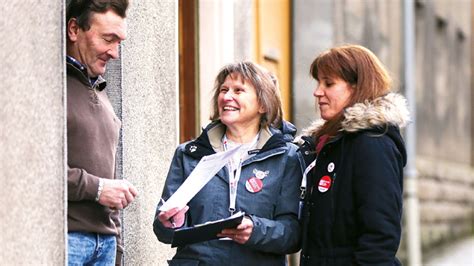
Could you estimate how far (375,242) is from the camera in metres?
5.16

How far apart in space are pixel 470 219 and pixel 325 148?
81.2 ft

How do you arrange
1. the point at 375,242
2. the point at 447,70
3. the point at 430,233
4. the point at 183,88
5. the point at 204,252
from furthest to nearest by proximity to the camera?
the point at 447,70 → the point at 430,233 → the point at 183,88 → the point at 204,252 → the point at 375,242

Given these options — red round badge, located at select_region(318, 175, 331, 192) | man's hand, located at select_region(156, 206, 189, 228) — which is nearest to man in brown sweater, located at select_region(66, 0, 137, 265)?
man's hand, located at select_region(156, 206, 189, 228)

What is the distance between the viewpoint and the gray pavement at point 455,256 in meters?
21.6

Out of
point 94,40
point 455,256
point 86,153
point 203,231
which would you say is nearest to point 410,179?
point 455,256

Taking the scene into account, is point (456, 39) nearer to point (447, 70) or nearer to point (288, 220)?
point (447, 70)

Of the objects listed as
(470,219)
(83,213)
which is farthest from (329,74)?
(470,219)

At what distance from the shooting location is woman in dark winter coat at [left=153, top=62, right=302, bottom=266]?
18.0ft

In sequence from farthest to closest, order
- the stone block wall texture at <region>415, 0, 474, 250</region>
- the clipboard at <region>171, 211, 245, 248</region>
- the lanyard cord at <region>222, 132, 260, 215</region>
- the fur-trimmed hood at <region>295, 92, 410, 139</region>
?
the stone block wall texture at <region>415, 0, 474, 250</region> → the lanyard cord at <region>222, 132, 260, 215</region> → the fur-trimmed hood at <region>295, 92, 410, 139</region> → the clipboard at <region>171, 211, 245, 248</region>

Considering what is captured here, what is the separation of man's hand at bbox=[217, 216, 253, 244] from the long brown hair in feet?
1.71

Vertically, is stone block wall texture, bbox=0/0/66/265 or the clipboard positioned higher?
stone block wall texture, bbox=0/0/66/265

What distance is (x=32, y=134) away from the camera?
16.7ft

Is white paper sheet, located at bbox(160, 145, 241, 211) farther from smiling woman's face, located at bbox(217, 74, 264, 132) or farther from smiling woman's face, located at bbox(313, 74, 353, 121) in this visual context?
smiling woman's face, located at bbox(313, 74, 353, 121)

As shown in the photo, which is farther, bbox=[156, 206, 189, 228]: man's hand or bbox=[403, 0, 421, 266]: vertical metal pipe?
bbox=[403, 0, 421, 266]: vertical metal pipe
